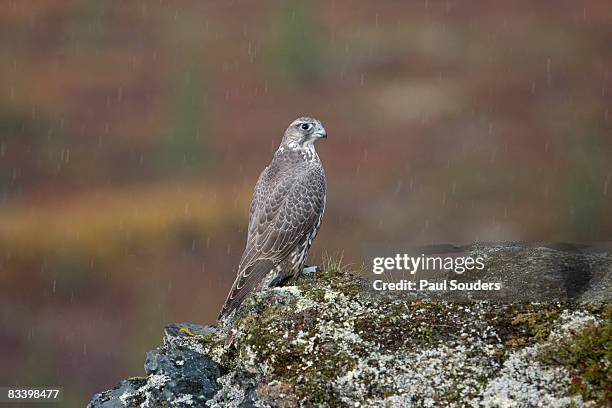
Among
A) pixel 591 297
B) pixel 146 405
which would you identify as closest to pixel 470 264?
pixel 591 297

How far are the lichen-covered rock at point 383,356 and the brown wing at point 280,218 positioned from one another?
215 cm

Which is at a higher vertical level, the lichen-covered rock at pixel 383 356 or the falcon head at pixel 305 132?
the falcon head at pixel 305 132

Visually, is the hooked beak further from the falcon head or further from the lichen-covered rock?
the lichen-covered rock

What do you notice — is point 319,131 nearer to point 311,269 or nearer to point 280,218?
point 280,218

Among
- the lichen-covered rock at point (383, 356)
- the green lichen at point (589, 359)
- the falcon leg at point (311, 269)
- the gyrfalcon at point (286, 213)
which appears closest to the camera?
the green lichen at point (589, 359)

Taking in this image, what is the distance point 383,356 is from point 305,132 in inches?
156

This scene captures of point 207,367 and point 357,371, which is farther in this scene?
point 207,367

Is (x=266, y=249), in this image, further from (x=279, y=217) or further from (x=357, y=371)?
(x=357, y=371)

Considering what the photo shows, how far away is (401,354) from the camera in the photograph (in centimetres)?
357

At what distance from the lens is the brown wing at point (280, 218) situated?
6.45 meters

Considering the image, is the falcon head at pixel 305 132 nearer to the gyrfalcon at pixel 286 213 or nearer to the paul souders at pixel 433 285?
the gyrfalcon at pixel 286 213

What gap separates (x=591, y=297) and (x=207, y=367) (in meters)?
2.09

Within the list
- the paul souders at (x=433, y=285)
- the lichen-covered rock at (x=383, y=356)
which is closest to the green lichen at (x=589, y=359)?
the lichen-covered rock at (x=383, y=356)

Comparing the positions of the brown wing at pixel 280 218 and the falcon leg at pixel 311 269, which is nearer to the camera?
the falcon leg at pixel 311 269
